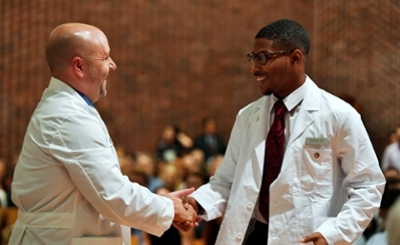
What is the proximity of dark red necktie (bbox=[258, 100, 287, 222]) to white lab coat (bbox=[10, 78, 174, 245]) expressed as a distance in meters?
0.61

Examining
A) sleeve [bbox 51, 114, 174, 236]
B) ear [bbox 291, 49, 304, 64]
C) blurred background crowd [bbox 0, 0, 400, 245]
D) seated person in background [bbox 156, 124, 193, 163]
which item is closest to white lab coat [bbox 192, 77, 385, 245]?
ear [bbox 291, 49, 304, 64]

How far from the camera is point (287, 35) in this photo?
378 cm

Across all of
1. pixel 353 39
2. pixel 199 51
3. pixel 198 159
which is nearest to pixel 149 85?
pixel 199 51

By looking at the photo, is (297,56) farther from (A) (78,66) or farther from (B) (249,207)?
(A) (78,66)

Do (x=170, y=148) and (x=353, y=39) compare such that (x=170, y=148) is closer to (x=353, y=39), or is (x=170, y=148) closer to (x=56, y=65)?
(x=353, y=39)

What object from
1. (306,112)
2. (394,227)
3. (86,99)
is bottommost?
(306,112)

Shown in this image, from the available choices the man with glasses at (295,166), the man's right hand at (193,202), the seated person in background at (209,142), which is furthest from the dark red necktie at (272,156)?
the seated person in background at (209,142)

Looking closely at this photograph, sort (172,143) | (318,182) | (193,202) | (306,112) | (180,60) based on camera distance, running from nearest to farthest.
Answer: (318,182) → (306,112) → (193,202) → (172,143) → (180,60)

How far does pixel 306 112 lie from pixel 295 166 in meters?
0.28

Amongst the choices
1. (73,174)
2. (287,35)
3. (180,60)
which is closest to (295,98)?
(287,35)

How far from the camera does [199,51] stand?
1345 centimetres

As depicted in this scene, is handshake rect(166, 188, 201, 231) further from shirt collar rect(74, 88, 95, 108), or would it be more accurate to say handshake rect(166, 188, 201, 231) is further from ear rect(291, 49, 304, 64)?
ear rect(291, 49, 304, 64)

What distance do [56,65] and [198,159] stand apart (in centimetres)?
698

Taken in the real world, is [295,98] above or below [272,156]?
above
